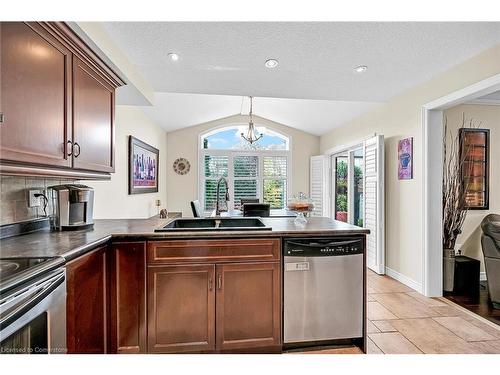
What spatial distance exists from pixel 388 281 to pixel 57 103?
12.9 ft

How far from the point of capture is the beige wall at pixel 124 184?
319 cm

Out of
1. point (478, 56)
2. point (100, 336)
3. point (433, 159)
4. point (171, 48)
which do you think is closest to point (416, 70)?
point (478, 56)

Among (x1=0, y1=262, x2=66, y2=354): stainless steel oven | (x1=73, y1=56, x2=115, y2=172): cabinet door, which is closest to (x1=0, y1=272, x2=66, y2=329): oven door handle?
(x1=0, y1=262, x2=66, y2=354): stainless steel oven

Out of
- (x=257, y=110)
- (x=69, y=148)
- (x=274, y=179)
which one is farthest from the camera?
(x=274, y=179)

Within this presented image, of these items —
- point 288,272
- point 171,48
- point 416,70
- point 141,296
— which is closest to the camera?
point 141,296

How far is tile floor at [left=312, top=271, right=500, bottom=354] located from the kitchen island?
0.62 m

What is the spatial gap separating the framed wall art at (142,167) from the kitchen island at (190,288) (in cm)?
217

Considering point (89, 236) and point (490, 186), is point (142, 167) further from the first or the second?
point (490, 186)

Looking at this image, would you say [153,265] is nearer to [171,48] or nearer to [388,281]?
[171,48]

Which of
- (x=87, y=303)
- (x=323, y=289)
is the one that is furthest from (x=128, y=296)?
(x=323, y=289)

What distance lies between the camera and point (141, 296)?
188cm

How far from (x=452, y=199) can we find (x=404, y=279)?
114 cm

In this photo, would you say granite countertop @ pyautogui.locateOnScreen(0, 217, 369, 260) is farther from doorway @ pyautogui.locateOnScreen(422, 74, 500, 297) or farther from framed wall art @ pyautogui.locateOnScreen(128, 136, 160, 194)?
framed wall art @ pyautogui.locateOnScreen(128, 136, 160, 194)

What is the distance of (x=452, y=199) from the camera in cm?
352
